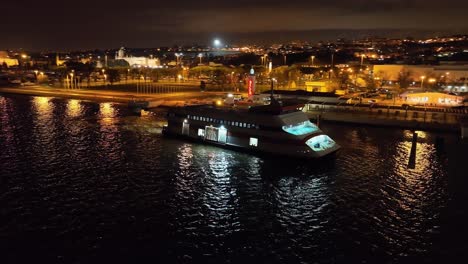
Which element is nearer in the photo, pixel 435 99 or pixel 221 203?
pixel 221 203

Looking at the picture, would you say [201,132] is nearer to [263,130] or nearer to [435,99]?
[263,130]

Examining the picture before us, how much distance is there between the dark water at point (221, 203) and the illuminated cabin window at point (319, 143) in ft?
6.84

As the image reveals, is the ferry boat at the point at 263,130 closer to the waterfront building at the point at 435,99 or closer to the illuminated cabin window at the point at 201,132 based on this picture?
the illuminated cabin window at the point at 201,132

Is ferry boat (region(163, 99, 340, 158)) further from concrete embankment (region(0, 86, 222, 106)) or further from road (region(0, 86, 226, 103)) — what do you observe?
road (region(0, 86, 226, 103))

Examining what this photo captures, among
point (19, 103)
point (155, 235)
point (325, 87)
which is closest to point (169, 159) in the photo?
point (155, 235)

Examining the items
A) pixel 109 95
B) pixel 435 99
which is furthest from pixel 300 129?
pixel 109 95

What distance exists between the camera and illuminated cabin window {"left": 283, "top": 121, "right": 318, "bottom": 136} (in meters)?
42.1

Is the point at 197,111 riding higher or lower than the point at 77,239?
higher

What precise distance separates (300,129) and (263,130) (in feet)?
13.1

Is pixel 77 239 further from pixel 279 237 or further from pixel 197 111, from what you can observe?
pixel 197 111

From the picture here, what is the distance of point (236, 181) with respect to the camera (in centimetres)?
3512

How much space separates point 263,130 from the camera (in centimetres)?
4344

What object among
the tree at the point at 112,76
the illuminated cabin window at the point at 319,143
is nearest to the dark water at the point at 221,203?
the illuminated cabin window at the point at 319,143

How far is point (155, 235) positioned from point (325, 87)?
81.9m
